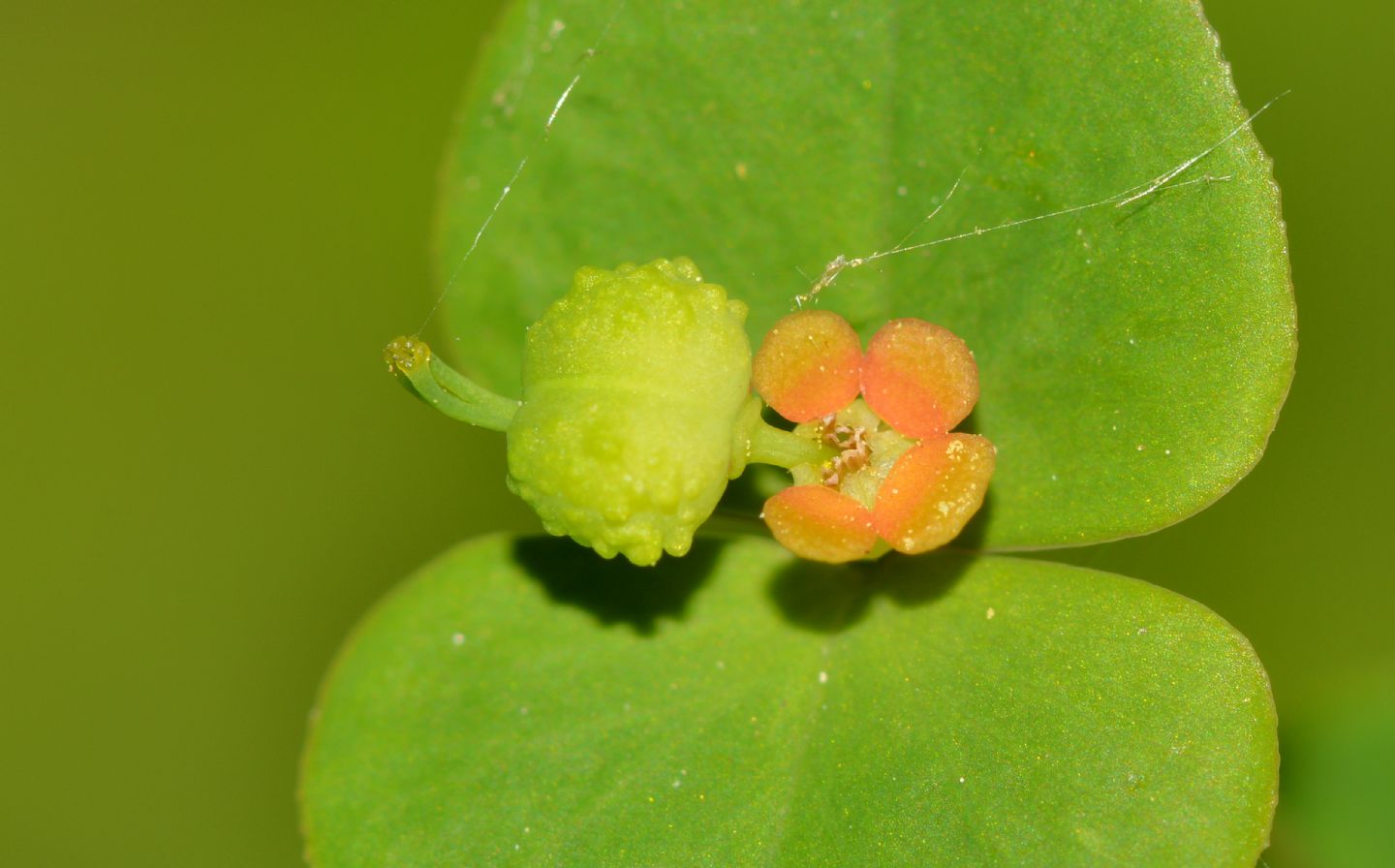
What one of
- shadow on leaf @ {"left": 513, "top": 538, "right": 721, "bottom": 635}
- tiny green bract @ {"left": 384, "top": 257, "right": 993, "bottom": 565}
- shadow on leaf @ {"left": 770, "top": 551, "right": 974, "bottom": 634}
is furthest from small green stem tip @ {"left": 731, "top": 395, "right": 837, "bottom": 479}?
shadow on leaf @ {"left": 513, "top": 538, "right": 721, "bottom": 635}

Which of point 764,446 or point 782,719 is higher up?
point 764,446

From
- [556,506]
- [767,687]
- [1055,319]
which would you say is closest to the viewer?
[556,506]

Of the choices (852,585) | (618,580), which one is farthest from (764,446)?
(618,580)

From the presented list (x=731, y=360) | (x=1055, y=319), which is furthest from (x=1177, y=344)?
(x=731, y=360)

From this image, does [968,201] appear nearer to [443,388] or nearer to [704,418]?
[704,418]

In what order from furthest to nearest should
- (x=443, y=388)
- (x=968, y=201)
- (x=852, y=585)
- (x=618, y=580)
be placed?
(x=618, y=580)
(x=852, y=585)
(x=968, y=201)
(x=443, y=388)

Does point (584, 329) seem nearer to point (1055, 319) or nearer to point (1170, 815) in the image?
point (1055, 319)

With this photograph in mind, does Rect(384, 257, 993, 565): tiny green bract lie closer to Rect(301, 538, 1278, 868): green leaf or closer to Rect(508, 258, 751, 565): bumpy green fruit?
Rect(508, 258, 751, 565): bumpy green fruit
